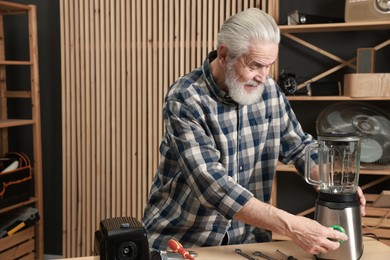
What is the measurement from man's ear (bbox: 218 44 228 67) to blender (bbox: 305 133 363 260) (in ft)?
1.44

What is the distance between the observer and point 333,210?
1689mm

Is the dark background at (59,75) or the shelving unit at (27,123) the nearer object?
the dark background at (59,75)

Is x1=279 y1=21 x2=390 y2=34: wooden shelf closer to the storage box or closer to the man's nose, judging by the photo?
the storage box

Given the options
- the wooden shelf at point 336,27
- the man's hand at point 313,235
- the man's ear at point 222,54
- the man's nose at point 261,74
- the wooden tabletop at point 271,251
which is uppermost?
the wooden shelf at point 336,27

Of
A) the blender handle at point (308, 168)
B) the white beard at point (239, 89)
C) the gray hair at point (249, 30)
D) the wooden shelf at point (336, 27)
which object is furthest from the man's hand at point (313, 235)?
the wooden shelf at point (336, 27)

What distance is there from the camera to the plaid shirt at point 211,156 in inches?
68.8

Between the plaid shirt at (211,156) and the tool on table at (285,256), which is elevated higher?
the plaid shirt at (211,156)

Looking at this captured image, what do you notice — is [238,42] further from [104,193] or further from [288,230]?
[104,193]

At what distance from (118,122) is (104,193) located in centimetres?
55

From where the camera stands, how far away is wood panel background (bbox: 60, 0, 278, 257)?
3.73 m

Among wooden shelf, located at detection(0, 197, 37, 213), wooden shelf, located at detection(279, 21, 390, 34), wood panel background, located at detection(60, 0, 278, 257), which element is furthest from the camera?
wood panel background, located at detection(60, 0, 278, 257)

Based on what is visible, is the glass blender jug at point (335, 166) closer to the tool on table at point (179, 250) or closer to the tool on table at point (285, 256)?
the tool on table at point (285, 256)

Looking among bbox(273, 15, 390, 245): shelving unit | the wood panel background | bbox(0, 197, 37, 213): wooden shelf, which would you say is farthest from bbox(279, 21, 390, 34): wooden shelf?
bbox(0, 197, 37, 213): wooden shelf

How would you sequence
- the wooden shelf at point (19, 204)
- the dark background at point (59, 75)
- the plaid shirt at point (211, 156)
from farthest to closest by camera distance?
the wooden shelf at point (19, 204), the dark background at point (59, 75), the plaid shirt at point (211, 156)
